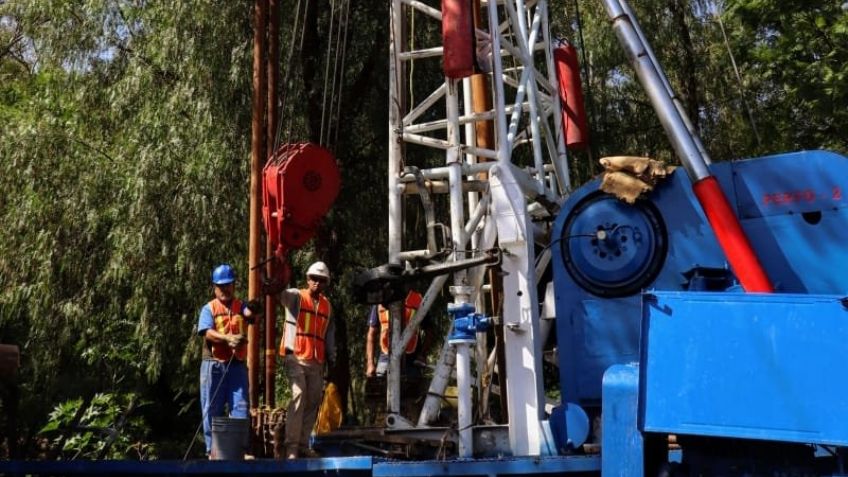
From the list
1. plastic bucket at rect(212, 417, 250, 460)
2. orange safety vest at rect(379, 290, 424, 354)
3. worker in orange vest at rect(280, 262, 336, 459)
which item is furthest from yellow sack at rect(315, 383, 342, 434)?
plastic bucket at rect(212, 417, 250, 460)

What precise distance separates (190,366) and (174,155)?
2866mm

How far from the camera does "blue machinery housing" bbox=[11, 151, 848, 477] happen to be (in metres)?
5.48

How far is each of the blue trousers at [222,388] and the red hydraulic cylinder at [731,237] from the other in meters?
3.87

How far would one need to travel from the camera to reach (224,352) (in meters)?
8.02

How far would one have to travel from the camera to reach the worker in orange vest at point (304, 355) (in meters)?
7.98

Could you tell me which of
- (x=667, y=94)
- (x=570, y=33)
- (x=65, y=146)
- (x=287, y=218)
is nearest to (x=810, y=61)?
(x=570, y=33)

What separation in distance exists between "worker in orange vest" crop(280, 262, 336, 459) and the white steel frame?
66cm

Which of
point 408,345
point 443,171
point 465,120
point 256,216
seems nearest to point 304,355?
point 408,345

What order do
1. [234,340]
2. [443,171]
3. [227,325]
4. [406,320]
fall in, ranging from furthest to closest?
[406,320] < [443,171] < [227,325] < [234,340]

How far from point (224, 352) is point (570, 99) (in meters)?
4.45

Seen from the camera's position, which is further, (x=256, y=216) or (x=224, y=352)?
(x=256, y=216)

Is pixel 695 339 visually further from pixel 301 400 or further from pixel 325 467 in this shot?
pixel 301 400

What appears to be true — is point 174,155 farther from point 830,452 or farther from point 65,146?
point 830,452

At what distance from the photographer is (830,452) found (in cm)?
546
